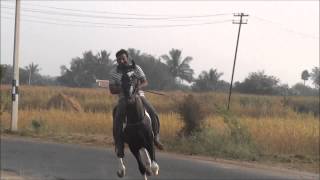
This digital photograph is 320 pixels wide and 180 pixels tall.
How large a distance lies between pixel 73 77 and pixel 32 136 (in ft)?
93.6

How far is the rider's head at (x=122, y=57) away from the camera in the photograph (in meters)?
2.65

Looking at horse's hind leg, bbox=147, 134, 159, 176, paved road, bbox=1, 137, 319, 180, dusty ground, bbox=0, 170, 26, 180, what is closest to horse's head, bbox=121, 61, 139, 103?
horse's hind leg, bbox=147, 134, 159, 176

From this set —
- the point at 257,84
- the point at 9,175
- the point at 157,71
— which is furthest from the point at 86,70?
the point at 9,175

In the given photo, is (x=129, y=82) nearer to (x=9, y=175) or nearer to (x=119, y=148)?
(x=119, y=148)

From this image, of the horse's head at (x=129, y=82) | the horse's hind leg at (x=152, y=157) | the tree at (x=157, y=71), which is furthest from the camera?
the tree at (x=157, y=71)

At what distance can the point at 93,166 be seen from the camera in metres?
23.8

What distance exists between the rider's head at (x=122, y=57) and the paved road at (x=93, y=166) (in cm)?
1747

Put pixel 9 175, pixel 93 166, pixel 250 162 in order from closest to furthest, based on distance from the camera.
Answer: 1. pixel 9 175
2. pixel 93 166
3. pixel 250 162

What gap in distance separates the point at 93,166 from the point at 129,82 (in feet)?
70.7

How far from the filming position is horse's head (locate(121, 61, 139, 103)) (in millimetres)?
2586

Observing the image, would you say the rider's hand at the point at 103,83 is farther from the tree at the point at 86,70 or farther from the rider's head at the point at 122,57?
the tree at the point at 86,70

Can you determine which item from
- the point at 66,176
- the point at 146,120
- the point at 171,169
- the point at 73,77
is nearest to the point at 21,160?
the point at 66,176

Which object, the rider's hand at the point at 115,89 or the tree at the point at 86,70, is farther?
the tree at the point at 86,70

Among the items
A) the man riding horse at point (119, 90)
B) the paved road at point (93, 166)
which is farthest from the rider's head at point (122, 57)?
the paved road at point (93, 166)
